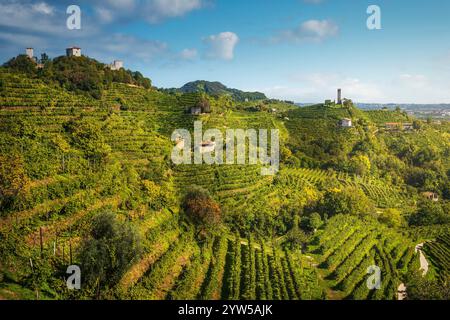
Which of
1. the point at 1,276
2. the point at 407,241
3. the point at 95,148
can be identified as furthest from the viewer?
the point at 407,241

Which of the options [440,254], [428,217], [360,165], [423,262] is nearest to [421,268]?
[423,262]

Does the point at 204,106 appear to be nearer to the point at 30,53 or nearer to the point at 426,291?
the point at 30,53

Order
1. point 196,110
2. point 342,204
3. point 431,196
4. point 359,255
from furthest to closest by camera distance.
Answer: point 431,196, point 196,110, point 342,204, point 359,255

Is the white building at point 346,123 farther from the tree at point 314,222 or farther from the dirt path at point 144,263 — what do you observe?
the dirt path at point 144,263

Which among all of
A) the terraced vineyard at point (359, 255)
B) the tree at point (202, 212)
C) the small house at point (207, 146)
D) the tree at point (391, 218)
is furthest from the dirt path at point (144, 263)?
the tree at point (391, 218)

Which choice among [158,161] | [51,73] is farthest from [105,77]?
[158,161]

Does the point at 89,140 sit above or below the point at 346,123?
below
